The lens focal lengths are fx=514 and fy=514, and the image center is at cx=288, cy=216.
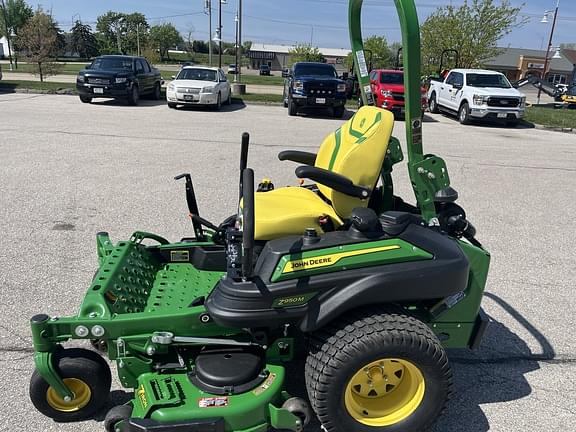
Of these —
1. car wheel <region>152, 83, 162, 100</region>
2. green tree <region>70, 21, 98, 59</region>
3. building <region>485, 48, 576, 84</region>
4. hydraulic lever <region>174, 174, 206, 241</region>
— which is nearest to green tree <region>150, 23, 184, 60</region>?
green tree <region>70, 21, 98, 59</region>

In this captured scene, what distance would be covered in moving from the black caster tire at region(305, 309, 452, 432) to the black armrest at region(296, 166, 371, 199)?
660 mm

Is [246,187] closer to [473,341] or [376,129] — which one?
[376,129]

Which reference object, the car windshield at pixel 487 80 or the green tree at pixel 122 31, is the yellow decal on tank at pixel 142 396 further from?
the green tree at pixel 122 31

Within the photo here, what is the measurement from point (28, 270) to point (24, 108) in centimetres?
1192

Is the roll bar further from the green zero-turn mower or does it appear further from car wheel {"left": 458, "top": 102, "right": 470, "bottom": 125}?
car wheel {"left": 458, "top": 102, "right": 470, "bottom": 125}

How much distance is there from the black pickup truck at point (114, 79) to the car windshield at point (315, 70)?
5329 mm

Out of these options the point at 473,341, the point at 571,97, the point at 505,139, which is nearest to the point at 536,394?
the point at 473,341

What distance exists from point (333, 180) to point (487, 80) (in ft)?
54.2

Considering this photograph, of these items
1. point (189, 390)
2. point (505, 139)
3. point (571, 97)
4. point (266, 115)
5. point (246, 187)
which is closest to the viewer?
point (246, 187)

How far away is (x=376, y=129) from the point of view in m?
2.98

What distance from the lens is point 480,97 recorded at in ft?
52.2

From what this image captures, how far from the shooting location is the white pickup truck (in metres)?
15.9

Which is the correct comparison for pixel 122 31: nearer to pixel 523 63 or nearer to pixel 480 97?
pixel 523 63

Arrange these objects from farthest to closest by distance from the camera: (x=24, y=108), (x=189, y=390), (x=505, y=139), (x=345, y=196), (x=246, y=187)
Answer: (x=24, y=108) → (x=505, y=139) → (x=345, y=196) → (x=189, y=390) → (x=246, y=187)
